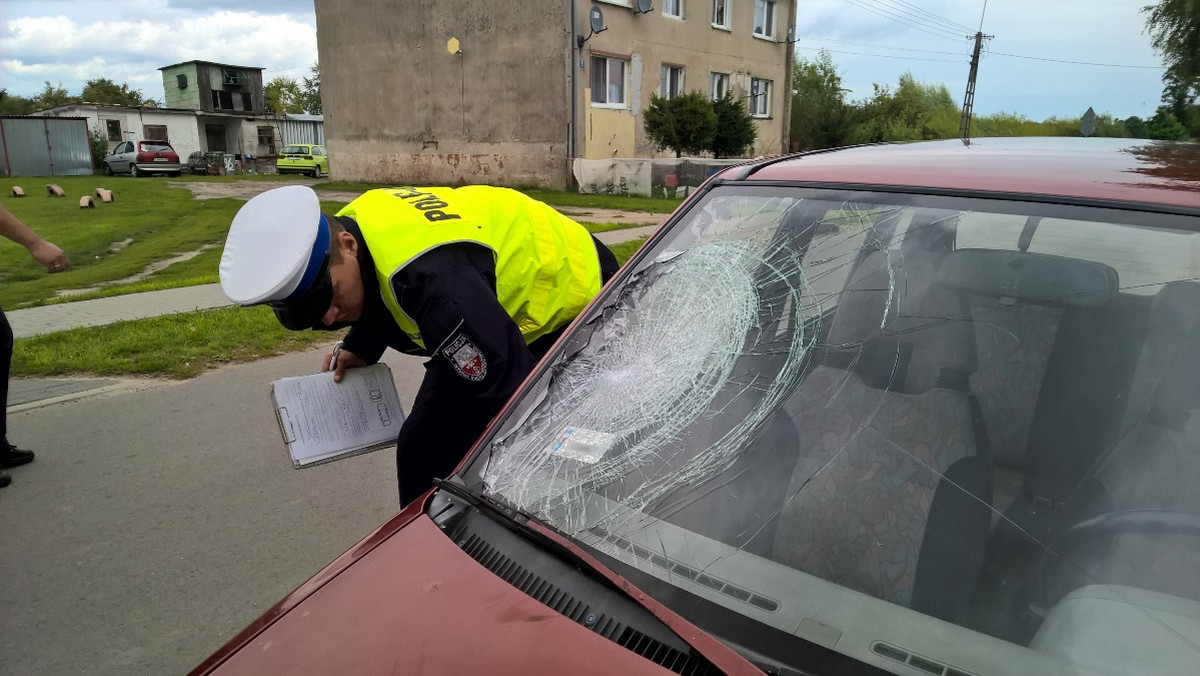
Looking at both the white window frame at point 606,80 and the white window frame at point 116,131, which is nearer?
the white window frame at point 606,80

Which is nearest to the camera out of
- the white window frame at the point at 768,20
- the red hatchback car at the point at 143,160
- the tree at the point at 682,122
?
the tree at the point at 682,122

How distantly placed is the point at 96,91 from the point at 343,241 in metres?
86.1

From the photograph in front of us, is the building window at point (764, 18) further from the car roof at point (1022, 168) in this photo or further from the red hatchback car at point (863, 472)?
the red hatchback car at point (863, 472)

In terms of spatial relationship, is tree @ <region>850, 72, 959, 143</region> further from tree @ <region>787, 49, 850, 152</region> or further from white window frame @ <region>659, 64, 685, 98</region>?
white window frame @ <region>659, 64, 685, 98</region>

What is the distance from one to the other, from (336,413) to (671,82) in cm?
2293

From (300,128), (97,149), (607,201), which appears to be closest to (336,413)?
(607,201)

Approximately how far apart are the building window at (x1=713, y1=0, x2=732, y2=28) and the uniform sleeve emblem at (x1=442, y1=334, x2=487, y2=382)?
24.8 metres

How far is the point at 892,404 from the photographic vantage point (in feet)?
4.89

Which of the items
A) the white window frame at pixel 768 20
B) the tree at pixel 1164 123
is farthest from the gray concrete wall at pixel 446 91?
the tree at pixel 1164 123

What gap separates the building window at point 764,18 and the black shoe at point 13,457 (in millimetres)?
25919

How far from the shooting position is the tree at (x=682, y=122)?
20406 millimetres

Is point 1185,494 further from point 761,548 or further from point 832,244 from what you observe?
point 832,244

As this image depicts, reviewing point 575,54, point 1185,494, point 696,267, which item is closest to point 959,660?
point 1185,494

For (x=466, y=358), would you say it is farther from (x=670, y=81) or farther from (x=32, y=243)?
(x=670, y=81)
